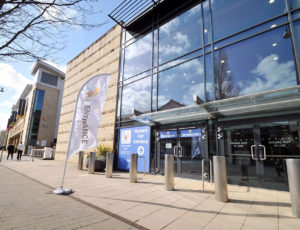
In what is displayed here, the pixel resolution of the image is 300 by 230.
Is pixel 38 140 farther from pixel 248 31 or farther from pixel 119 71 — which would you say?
pixel 248 31

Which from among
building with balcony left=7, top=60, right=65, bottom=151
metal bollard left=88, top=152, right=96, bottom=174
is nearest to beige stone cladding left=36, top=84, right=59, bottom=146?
building with balcony left=7, top=60, right=65, bottom=151

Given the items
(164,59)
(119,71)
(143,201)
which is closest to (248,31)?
(164,59)

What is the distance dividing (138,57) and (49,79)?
4157 centimetres

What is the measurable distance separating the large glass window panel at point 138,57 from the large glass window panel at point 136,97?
0.89 meters

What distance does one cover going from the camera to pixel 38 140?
126 ft

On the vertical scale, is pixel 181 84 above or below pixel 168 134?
above

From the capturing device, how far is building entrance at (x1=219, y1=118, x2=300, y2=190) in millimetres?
5230

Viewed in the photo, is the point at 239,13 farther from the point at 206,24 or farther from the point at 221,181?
the point at 221,181

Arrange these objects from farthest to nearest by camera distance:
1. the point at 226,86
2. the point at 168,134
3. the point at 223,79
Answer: the point at 168,134, the point at 223,79, the point at 226,86

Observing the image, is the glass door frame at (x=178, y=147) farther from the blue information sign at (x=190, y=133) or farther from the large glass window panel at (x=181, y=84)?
the large glass window panel at (x=181, y=84)

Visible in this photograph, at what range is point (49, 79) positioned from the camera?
42906mm

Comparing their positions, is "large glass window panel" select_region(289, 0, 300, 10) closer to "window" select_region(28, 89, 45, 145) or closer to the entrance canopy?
the entrance canopy

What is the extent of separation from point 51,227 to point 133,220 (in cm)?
132

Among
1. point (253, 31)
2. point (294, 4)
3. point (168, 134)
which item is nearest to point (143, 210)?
point (168, 134)
